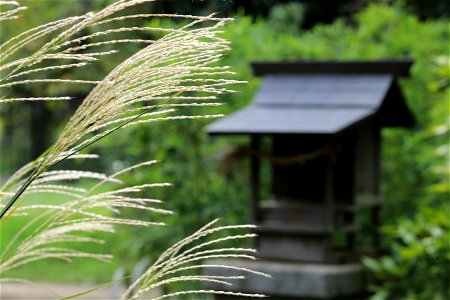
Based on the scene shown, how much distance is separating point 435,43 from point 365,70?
1830mm

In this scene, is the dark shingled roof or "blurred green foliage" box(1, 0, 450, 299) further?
"blurred green foliage" box(1, 0, 450, 299)

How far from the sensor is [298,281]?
6199 mm

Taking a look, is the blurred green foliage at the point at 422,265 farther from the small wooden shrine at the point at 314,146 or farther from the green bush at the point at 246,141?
the green bush at the point at 246,141

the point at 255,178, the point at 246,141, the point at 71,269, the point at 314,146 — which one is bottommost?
the point at 255,178

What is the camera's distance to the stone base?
6.13m

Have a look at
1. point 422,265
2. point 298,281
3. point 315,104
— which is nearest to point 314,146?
point 315,104

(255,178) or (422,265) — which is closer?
(422,265)

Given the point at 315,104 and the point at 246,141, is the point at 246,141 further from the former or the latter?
the point at 315,104

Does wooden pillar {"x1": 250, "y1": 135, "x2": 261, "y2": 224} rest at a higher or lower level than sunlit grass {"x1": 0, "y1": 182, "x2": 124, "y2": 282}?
lower

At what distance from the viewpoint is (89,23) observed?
1574mm

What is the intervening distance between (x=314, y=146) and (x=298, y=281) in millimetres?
933

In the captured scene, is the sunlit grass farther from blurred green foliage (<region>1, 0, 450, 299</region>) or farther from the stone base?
the stone base

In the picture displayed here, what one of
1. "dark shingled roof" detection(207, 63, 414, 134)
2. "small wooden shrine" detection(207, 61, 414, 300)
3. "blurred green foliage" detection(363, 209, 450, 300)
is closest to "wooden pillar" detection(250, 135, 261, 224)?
"small wooden shrine" detection(207, 61, 414, 300)

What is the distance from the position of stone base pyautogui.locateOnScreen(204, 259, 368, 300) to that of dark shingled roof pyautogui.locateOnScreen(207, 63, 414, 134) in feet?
2.92
